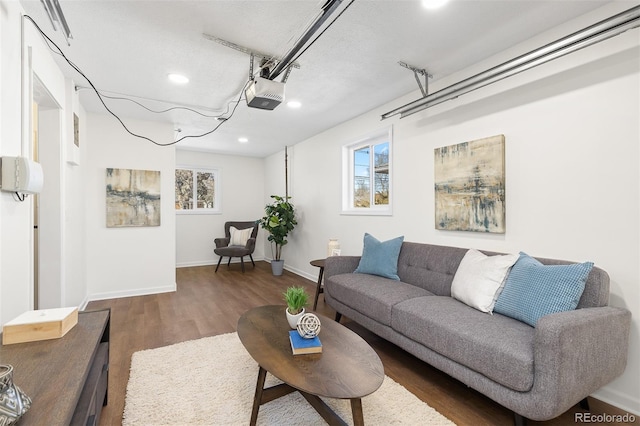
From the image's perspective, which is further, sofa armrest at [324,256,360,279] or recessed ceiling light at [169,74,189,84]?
sofa armrest at [324,256,360,279]

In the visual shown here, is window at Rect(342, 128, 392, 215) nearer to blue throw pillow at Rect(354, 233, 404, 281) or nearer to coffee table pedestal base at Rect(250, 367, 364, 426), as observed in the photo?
blue throw pillow at Rect(354, 233, 404, 281)

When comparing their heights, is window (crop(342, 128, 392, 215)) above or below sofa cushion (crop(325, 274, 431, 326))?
above

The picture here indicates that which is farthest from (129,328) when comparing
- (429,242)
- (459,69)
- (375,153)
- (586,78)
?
(586,78)

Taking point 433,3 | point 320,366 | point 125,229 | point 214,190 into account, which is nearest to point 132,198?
point 125,229

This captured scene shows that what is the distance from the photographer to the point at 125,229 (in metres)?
4.18

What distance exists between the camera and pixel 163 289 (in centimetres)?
437

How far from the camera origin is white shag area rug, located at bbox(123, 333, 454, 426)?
1687 millimetres

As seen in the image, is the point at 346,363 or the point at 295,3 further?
the point at 295,3

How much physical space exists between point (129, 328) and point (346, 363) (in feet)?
8.41

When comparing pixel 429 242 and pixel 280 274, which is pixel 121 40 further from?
pixel 280 274

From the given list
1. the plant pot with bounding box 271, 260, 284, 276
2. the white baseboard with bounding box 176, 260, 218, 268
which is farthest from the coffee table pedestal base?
the white baseboard with bounding box 176, 260, 218, 268

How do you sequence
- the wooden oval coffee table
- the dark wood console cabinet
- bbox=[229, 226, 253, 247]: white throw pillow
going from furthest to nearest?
1. bbox=[229, 226, 253, 247]: white throw pillow
2. the wooden oval coffee table
3. the dark wood console cabinet

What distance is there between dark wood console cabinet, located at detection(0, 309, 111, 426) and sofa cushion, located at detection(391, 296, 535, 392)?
181 centimetres

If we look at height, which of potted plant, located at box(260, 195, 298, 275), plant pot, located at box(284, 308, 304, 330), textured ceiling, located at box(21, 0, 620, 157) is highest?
textured ceiling, located at box(21, 0, 620, 157)
